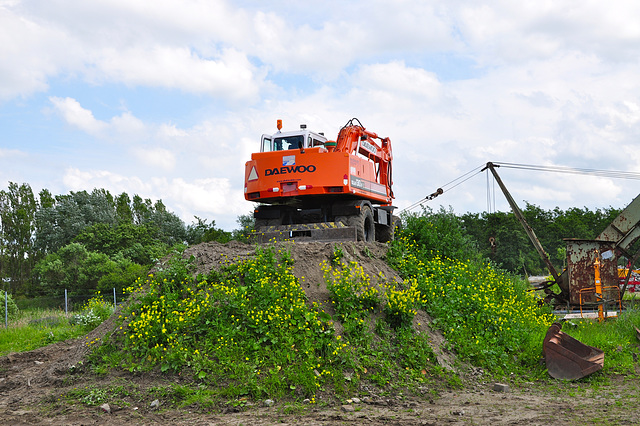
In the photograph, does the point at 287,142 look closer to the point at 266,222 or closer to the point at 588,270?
the point at 266,222

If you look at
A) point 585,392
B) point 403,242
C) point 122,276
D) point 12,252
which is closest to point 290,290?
point 585,392

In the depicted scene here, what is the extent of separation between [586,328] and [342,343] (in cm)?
804

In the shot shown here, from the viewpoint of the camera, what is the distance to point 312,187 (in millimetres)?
15047

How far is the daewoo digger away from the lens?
15.1 metres

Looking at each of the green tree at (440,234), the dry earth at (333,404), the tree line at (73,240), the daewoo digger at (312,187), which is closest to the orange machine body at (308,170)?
the daewoo digger at (312,187)

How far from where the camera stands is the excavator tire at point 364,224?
15.4 meters

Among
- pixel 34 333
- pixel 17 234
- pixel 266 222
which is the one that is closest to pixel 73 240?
pixel 17 234

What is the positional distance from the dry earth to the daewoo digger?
3.69 m

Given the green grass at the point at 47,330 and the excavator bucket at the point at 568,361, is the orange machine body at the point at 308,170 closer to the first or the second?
the green grass at the point at 47,330

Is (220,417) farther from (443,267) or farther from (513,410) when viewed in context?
(443,267)

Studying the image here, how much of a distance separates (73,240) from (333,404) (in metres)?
40.4

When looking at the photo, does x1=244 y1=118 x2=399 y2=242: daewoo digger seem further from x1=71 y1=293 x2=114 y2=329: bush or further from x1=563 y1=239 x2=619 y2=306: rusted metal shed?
x1=563 y1=239 x2=619 y2=306: rusted metal shed

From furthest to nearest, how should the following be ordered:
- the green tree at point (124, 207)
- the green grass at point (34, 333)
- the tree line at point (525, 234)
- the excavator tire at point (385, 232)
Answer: the green tree at point (124, 207) → the tree line at point (525, 234) → the excavator tire at point (385, 232) → the green grass at point (34, 333)

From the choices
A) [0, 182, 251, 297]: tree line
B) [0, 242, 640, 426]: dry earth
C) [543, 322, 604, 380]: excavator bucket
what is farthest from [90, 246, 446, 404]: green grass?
[0, 182, 251, 297]: tree line
